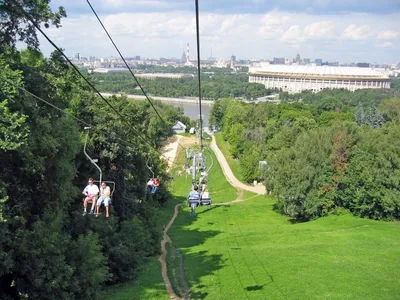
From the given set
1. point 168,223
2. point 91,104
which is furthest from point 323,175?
point 91,104

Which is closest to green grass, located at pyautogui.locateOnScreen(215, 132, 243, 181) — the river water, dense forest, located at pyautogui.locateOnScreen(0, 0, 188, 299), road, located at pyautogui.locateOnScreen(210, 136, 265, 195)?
road, located at pyautogui.locateOnScreen(210, 136, 265, 195)

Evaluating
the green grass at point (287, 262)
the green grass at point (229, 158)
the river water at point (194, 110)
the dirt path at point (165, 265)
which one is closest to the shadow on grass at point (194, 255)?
the green grass at point (287, 262)

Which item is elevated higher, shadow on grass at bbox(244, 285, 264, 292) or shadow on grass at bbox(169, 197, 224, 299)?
shadow on grass at bbox(244, 285, 264, 292)

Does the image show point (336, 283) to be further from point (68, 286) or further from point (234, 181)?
point (234, 181)

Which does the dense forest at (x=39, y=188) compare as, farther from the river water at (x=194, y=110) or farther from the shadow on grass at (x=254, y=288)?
the river water at (x=194, y=110)

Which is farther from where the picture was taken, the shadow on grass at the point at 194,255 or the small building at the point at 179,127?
the small building at the point at 179,127

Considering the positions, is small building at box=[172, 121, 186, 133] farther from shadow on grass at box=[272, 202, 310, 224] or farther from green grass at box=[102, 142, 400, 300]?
green grass at box=[102, 142, 400, 300]

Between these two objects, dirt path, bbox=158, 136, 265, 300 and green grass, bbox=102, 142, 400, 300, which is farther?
dirt path, bbox=158, 136, 265, 300
